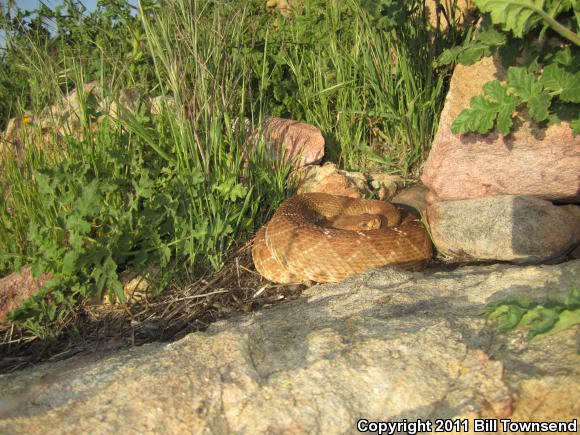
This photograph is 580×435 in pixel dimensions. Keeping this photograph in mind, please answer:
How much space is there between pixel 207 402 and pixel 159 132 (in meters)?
3.07

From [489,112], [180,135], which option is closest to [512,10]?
[489,112]

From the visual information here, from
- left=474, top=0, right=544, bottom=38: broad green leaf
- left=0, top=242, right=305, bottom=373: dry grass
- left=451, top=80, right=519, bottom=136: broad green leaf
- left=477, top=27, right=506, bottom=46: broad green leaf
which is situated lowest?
left=0, top=242, right=305, bottom=373: dry grass

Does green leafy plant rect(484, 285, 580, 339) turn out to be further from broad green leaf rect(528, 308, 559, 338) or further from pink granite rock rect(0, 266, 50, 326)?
pink granite rock rect(0, 266, 50, 326)

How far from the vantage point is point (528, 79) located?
3846 mm

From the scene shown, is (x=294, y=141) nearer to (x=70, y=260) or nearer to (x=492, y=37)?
(x=492, y=37)

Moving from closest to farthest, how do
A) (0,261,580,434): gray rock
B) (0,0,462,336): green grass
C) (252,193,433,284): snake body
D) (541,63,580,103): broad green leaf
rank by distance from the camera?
(0,261,580,434): gray rock, (541,63,580,103): broad green leaf, (0,0,462,336): green grass, (252,193,433,284): snake body

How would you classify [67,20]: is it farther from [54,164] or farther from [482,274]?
[482,274]

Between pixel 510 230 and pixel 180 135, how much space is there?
9.31ft

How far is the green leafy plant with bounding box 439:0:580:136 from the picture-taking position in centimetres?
370

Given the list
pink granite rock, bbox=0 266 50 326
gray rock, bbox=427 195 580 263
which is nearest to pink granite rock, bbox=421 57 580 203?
gray rock, bbox=427 195 580 263

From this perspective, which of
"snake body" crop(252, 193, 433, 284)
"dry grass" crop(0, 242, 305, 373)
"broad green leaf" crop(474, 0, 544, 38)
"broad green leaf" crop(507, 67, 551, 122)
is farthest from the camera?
"snake body" crop(252, 193, 433, 284)

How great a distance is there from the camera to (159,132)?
479 centimetres

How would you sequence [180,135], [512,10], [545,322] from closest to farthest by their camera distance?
[545,322]
[512,10]
[180,135]

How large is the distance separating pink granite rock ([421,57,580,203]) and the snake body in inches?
21.6
